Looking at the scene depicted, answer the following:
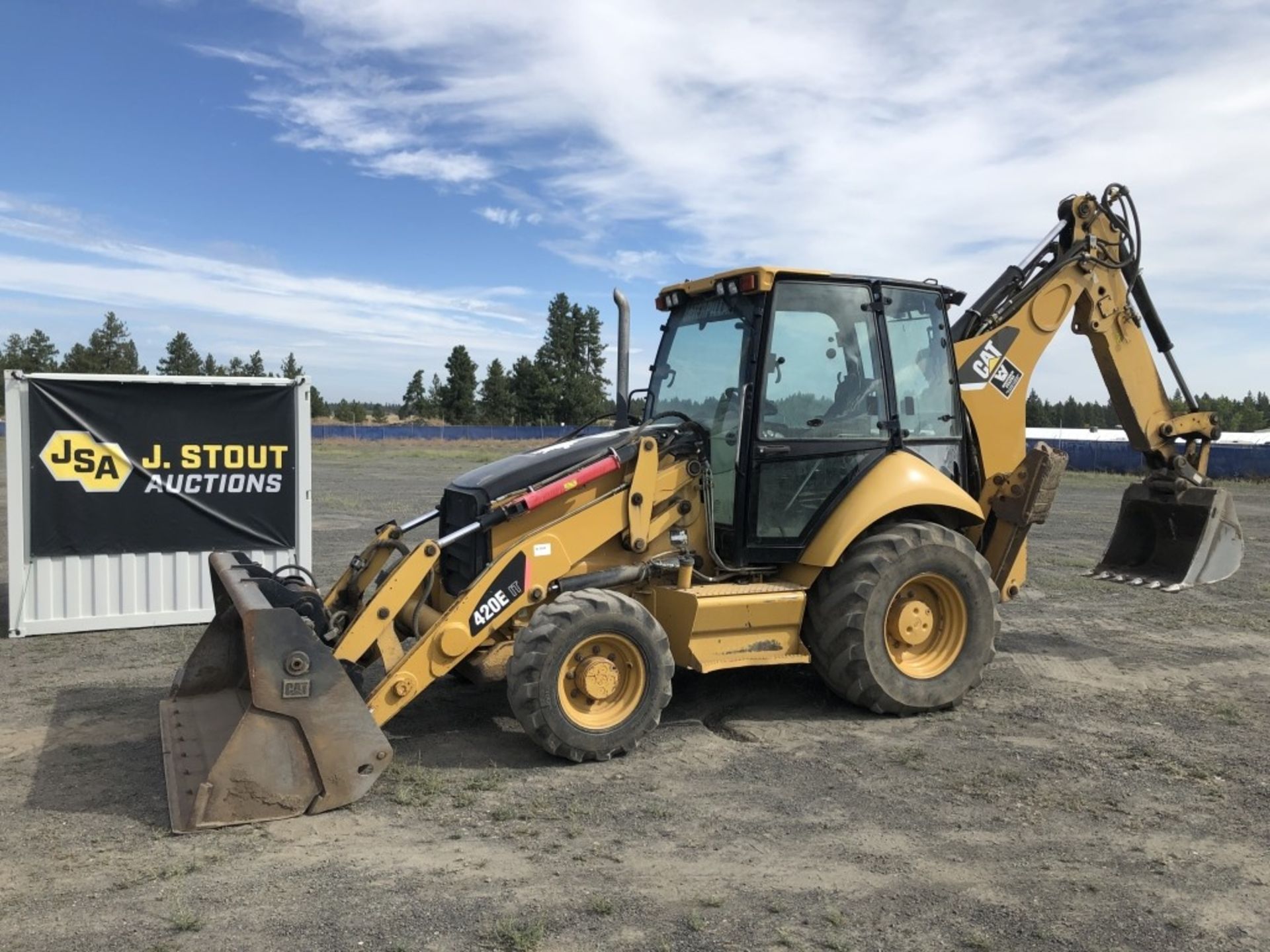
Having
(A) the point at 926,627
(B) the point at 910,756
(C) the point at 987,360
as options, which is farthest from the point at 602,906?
(C) the point at 987,360

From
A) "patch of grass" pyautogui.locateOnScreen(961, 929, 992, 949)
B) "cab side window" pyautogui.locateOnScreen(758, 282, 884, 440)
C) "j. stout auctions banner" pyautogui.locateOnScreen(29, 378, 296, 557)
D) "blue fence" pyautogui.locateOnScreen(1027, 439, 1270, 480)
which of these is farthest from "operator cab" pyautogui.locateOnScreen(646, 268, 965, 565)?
"blue fence" pyautogui.locateOnScreen(1027, 439, 1270, 480)

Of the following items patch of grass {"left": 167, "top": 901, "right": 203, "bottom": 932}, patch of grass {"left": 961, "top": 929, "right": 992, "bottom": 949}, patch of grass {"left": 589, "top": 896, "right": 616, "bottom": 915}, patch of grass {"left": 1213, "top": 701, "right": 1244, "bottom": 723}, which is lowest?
patch of grass {"left": 961, "top": 929, "right": 992, "bottom": 949}

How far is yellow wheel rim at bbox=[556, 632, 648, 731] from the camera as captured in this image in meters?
5.43

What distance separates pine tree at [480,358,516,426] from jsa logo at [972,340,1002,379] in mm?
65114

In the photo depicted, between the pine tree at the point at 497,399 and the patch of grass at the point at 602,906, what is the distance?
68214 mm

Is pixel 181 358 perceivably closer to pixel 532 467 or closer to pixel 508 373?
pixel 508 373

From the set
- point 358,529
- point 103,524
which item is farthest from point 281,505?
point 358,529

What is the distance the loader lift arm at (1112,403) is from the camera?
717cm

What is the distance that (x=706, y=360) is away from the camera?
669cm

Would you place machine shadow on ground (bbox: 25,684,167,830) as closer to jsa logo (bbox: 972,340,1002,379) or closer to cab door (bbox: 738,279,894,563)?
cab door (bbox: 738,279,894,563)

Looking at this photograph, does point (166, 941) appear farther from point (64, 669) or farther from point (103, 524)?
point (103, 524)

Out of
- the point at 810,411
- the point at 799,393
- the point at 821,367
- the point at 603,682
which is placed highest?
the point at 821,367

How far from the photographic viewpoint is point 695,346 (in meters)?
6.85

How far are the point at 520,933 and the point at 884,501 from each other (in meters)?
3.55
